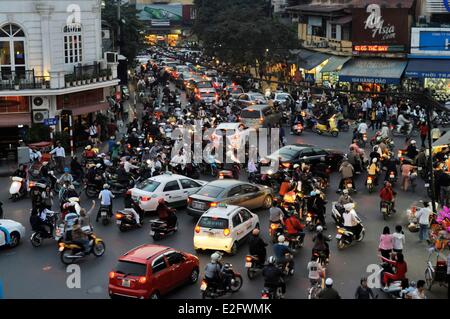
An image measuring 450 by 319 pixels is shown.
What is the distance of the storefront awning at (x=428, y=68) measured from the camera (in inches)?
1732

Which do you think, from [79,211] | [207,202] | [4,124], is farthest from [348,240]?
[4,124]

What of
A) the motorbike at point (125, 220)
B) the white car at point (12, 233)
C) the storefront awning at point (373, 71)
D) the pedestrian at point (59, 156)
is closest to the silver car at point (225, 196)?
the motorbike at point (125, 220)

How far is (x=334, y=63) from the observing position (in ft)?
169

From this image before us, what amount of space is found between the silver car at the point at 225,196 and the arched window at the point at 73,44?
57.3ft

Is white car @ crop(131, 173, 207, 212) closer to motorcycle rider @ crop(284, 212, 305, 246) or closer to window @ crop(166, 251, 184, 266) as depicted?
motorcycle rider @ crop(284, 212, 305, 246)

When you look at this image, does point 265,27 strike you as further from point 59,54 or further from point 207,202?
point 207,202

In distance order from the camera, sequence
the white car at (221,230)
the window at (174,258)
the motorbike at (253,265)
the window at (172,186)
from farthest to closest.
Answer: the window at (172,186)
the white car at (221,230)
the motorbike at (253,265)
the window at (174,258)

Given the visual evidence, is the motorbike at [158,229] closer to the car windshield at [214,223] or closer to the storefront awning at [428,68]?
the car windshield at [214,223]

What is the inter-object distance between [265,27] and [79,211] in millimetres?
38729

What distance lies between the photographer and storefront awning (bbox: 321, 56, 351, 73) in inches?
1996

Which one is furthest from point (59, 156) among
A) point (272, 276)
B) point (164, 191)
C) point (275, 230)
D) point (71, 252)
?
point (272, 276)

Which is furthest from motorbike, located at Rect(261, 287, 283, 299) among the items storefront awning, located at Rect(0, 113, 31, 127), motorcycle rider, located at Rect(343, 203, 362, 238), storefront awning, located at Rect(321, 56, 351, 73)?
storefront awning, located at Rect(321, 56, 351, 73)

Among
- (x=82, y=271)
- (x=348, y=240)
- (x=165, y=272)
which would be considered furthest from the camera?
(x=348, y=240)

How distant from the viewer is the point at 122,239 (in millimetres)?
21406
